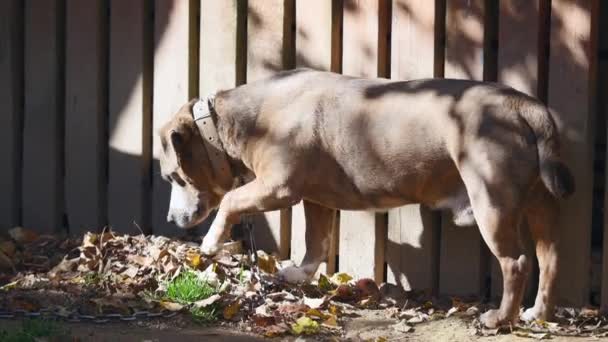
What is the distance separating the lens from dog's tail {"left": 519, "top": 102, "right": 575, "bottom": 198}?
6.50m

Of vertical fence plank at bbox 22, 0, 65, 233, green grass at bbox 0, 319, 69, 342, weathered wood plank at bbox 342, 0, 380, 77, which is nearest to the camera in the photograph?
green grass at bbox 0, 319, 69, 342

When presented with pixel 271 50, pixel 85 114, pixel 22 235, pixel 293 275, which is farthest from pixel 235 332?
pixel 85 114

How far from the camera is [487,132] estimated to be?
662 cm

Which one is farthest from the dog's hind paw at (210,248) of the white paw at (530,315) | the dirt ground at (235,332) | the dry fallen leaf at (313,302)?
the white paw at (530,315)

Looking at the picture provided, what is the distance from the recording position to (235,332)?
6.71 meters

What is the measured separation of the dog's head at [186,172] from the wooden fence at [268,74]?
531 millimetres

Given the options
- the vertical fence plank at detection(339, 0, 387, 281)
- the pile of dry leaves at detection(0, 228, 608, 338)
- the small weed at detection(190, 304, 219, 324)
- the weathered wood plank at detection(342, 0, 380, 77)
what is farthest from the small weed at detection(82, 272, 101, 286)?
the weathered wood plank at detection(342, 0, 380, 77)

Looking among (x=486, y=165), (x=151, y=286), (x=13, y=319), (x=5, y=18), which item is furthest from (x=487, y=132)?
(x=5, y=18)

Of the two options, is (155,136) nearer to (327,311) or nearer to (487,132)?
(327,311)

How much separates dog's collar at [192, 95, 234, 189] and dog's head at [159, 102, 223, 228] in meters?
0.05

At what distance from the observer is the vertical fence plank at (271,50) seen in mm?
8055

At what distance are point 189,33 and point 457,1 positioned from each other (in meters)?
2.04

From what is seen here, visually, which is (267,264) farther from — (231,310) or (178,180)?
(231,310)

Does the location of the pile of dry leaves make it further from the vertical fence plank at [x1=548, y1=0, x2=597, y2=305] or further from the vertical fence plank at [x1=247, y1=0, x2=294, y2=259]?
the vertical fence plank at [x1=548, y1=0, x2=597, y2=305]
